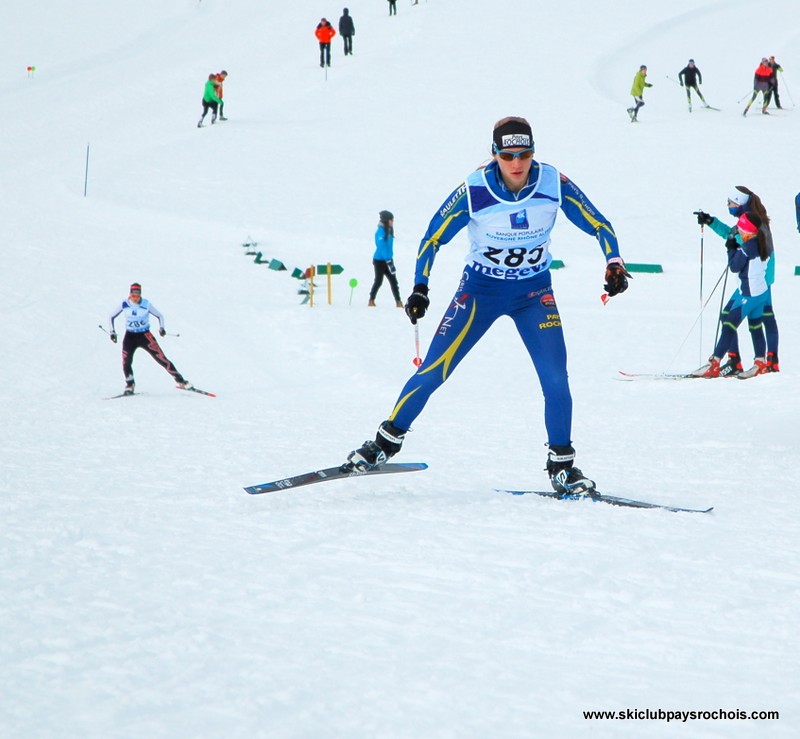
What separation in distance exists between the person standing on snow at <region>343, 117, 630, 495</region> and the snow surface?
0.40 meters

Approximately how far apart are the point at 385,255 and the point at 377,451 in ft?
30.5

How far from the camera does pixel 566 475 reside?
16.1 feet

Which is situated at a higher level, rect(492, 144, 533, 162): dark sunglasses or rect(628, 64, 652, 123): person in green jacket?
rect(628, 64, 652, 123): person in green jacket

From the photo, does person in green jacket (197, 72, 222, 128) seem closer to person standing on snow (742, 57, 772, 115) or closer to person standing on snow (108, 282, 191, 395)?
person standing on snow (742, 57, 772, 115)

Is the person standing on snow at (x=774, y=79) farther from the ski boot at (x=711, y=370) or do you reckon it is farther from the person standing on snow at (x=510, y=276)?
the person standing on snow at (x=510, y=276)

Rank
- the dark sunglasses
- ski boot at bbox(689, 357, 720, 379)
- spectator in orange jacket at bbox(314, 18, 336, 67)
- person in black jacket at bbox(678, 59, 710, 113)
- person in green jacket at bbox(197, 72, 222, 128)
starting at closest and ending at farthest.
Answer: the dark sunglasses → ski boot at bbox(689, 357, 720, 379) → person in green jacket at bbox(197, 72, 222, 128) → person in black jacket at bbox(678, 59, 710, 113) → spectator in orange jacket at bbox(314, 18, 336, 67)

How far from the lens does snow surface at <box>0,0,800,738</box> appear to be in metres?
2.77

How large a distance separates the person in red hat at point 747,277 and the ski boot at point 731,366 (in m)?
0.09

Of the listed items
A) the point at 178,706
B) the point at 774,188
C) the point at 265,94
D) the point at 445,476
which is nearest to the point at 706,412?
the point at 445,476

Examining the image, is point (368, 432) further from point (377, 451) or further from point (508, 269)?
point (508, 269)

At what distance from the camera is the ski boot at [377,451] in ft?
16.6

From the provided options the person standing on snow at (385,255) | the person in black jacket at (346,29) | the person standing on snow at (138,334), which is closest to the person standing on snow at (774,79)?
the person in black jacket at (346,29)

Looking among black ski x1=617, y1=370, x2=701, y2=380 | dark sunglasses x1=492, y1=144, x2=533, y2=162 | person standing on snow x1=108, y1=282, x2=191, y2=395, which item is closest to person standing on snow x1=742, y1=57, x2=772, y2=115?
black ski x1=617, y1=370, x2=701, y2=380

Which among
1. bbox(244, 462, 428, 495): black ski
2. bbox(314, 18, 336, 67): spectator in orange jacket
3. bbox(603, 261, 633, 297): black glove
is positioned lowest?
bbox(244, 462, 428, 495): black ski
